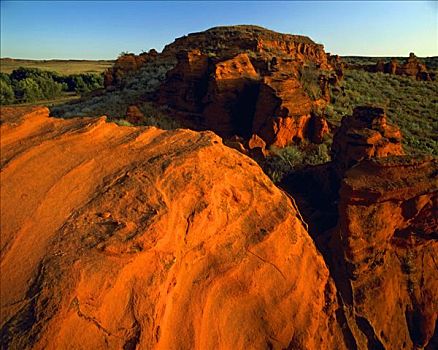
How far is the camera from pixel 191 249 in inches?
120

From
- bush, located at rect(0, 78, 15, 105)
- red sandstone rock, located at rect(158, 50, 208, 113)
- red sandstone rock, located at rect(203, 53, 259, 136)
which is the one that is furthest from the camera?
bush, located at rect(0, 78, 15, 105)

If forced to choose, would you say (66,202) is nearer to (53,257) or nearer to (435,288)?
(53,257)

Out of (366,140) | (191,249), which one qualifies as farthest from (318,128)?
(191,249)

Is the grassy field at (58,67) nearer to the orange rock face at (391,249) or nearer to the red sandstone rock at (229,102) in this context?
the red sandstone rock at (229,102)

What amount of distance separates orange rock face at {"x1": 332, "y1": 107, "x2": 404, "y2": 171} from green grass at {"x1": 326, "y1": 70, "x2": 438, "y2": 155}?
5.45 meters

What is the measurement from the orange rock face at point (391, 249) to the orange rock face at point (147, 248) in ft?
1.94

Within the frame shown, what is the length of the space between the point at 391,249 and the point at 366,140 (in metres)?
3.90

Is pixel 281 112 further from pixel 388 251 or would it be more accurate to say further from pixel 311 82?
pixel 388 251

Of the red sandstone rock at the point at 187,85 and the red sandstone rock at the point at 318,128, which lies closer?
the red sandstone rock at the point at 318,128

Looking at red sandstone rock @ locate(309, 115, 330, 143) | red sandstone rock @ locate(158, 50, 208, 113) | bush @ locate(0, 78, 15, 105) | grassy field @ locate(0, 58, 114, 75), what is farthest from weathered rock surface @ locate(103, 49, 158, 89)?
grassy field @ locate(0, 58, 114, 75)

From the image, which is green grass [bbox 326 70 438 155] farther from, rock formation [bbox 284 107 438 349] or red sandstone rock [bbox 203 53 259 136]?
rock formation [bbox 284 107 438 349]

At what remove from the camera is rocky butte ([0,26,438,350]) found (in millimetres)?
2400

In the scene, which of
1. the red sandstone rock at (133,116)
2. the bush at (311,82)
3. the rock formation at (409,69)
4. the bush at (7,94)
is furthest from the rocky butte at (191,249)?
the bush at (7,94)

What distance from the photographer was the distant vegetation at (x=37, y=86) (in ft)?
123
